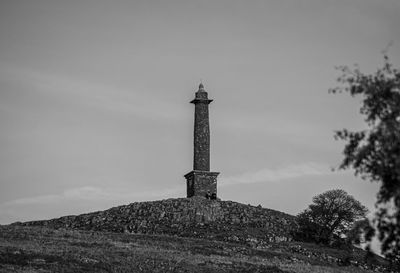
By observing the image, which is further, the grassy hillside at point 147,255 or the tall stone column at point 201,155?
the tall stone column at point 201,155

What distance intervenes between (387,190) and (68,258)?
24.2m

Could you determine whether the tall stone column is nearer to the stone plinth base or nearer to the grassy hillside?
the stone plinth base

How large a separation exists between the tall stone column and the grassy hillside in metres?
20.0

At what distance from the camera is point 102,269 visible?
33.0 meters

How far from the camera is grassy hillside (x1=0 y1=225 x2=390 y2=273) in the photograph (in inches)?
1341

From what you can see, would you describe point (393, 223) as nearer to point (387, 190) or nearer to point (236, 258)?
point (387, 190)

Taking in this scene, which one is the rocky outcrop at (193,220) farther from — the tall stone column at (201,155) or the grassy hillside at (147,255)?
the grassy hillside at (147,255)

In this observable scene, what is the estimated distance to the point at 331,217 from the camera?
2726 inches

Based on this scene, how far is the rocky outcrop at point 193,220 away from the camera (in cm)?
6394

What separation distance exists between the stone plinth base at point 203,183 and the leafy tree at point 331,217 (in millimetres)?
13760

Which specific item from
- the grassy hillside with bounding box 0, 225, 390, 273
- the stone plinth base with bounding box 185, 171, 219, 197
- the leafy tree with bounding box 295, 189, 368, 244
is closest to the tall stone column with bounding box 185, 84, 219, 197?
the stone plinth base with bounding box 185, 171, 219, 197

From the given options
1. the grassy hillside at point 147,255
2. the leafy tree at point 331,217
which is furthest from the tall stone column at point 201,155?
the grassy hillside at point 147,255

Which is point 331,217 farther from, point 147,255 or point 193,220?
point 147,255

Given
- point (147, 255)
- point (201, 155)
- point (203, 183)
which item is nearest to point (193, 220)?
point (203, 183)
